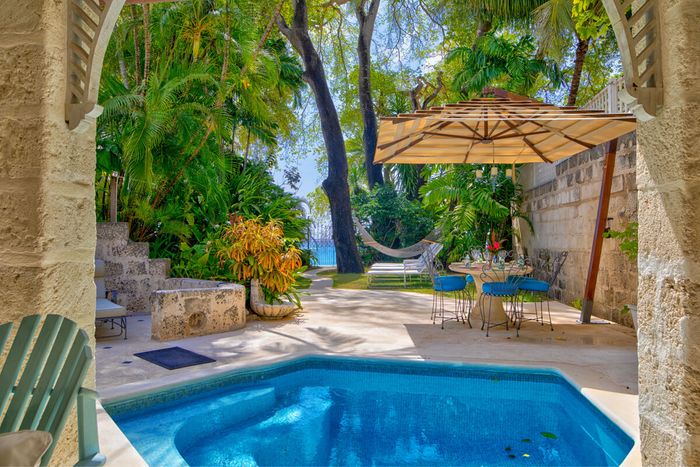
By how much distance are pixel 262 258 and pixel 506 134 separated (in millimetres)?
3431

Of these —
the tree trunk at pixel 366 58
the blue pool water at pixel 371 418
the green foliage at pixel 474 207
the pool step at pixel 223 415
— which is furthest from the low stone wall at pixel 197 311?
the tree trunk at pixel 366 58

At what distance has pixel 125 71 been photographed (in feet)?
27.8

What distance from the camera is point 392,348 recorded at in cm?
501

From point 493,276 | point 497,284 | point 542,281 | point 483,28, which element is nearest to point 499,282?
point 497,284

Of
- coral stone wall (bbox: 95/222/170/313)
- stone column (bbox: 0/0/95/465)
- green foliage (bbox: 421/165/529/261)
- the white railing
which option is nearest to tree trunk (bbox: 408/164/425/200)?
green foliage (bbox: 421/165/529/261)

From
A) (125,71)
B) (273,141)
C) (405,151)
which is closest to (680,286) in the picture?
(405,151)

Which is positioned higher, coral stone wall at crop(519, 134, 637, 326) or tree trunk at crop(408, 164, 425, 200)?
tree trunk at crop(408, 164, 425, 200)

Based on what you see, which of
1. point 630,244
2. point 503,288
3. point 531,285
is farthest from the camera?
point 531,285

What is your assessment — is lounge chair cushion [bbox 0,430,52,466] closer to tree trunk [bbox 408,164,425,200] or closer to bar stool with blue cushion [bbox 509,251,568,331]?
bar stool with blue cushion [bbox 509,251,568,331]

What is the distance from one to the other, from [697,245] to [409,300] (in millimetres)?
6854

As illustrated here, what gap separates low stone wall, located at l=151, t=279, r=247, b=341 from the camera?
17.8 ft

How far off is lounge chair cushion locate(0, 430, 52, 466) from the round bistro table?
517 centimetres

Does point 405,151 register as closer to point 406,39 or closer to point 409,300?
point 409,300

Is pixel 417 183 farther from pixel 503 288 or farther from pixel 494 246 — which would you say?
pixel 503 288
